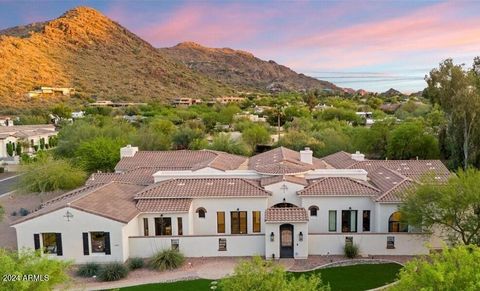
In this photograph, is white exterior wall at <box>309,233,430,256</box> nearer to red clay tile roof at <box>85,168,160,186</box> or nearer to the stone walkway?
the stone walkway

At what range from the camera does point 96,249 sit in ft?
79.9

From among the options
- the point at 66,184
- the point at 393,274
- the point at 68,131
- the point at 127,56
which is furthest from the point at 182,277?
the point at 127,56

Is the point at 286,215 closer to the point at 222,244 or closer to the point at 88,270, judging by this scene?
the point at 222,244

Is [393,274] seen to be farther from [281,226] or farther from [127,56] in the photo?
[127,56]

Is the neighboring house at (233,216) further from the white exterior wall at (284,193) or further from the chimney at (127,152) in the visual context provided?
the chimney at (127,152)

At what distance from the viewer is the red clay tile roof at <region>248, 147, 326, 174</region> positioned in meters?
30.1

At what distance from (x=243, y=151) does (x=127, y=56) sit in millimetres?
113352

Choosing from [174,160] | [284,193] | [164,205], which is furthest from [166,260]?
[174,160]

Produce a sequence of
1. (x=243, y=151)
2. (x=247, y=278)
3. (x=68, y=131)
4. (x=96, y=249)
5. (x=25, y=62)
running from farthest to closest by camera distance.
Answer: (x=25, y=62)
(x=68, y=131)
(x=243, y=151)
(x=96, y=249)
(x=247, y=278)

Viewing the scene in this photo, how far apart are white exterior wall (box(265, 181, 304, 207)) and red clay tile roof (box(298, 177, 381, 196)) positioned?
29.6 inches

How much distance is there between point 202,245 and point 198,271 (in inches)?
92.3

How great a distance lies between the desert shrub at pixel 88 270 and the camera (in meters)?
22.9

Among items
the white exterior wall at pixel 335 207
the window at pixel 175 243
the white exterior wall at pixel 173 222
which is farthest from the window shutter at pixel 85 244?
the white exterior wall at pixel 335 207

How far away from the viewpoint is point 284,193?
92.8 ft
